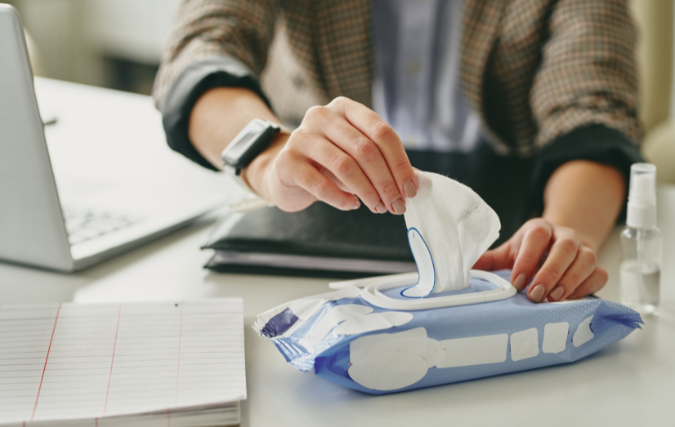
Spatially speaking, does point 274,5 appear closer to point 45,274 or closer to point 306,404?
point 45,274

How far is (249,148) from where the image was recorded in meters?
0.58

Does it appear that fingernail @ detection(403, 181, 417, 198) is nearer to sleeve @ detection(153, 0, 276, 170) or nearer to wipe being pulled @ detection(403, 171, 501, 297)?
wipe being pulled @ detection(403, 171, 501, 297)

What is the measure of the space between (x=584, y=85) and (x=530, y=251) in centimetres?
43

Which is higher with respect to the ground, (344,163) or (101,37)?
(344,163)

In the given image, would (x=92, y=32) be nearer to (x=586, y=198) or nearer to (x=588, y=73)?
(x=588, y=73)

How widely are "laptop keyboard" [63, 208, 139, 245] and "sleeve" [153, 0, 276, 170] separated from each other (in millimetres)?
117

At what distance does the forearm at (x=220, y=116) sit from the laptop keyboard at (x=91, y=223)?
0.13 meters

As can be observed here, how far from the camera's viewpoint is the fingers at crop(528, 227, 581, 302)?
16.1 inches

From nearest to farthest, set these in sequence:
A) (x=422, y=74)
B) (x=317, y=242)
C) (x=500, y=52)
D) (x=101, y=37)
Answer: (x=317, y=242), (x=500, y=52), (x=422, y=74), (x=101, y=37)

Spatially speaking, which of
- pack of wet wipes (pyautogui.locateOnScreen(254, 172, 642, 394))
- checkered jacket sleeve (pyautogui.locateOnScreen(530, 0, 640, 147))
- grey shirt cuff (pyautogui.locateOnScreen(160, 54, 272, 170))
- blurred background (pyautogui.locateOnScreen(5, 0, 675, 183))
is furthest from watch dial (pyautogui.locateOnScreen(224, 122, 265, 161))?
blurred background (pyautogui.locateOnScreen(5, 0, 675, 183))

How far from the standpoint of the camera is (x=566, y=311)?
1.27 ft

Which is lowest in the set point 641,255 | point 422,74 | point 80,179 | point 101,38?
point 101,38

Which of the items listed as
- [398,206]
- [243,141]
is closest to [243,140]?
[243,141]

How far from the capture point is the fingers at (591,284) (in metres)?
0.45
